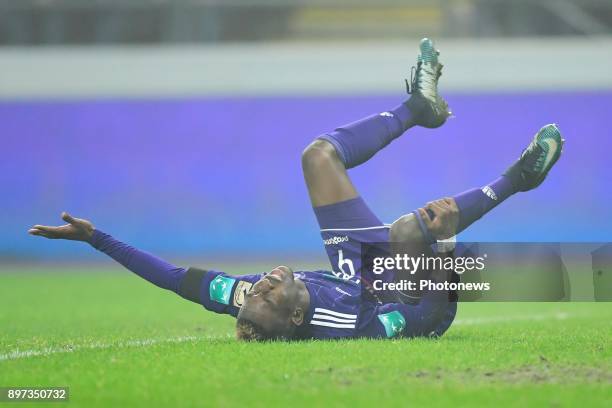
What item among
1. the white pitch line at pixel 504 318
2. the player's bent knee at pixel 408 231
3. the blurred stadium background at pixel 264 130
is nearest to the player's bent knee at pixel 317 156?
the player's bent knee at pixel 408 231

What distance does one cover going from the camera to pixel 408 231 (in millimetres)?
6730

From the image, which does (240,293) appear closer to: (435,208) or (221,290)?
(221,290)

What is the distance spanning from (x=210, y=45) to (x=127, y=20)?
2.23 metres

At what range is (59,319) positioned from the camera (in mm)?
10500

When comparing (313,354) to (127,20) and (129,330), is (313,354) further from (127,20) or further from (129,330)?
(127,20)

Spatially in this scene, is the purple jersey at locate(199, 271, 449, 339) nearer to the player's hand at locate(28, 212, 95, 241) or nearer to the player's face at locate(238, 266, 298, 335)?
Result: the player's face at locate(238, 266, 298, 335)

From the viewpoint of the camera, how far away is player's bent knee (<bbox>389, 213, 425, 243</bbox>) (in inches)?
264

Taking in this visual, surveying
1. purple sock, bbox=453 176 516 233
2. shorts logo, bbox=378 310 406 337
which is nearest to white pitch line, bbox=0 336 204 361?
shorts logo, bbox=378 310 406 337

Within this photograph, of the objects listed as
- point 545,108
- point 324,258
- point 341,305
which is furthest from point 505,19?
point 341,305

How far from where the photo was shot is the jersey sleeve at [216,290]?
7.09 metres

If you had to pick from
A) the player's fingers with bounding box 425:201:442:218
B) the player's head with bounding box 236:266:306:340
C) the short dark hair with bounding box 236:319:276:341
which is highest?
the player's fingers with bounding box 425:201:442:218

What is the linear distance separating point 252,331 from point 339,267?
3.00ft

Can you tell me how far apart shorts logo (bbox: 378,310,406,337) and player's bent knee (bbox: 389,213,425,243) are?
59 cm

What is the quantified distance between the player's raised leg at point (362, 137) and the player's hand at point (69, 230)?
1.61m
